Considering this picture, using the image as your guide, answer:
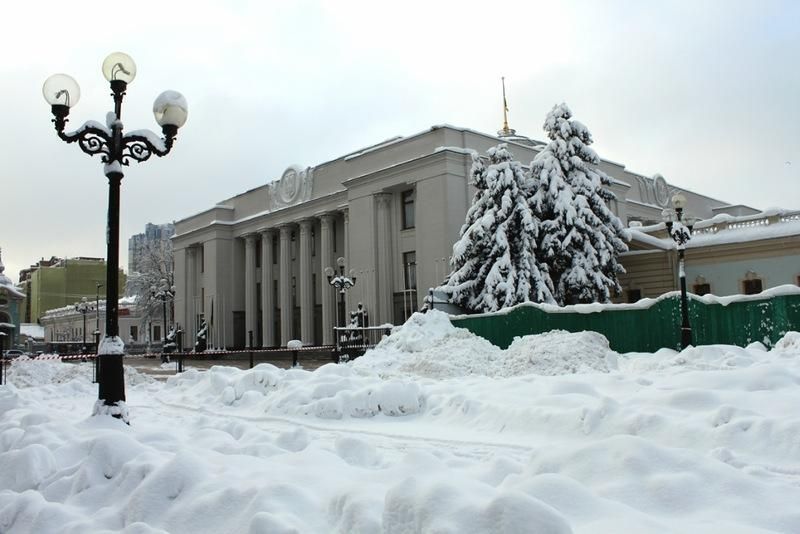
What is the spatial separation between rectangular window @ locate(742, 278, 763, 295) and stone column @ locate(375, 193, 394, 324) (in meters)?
19.3

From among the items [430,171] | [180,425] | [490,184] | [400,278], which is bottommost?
[180,425]

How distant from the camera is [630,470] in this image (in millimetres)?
4922

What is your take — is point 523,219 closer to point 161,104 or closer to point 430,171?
point 430,171

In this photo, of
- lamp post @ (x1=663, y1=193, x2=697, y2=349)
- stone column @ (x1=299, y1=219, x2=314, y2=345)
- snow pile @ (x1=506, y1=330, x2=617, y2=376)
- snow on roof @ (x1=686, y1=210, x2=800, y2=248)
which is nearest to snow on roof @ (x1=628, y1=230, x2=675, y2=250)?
snow on roof @ (x1=686, y1=210, x2=800, y2=248)

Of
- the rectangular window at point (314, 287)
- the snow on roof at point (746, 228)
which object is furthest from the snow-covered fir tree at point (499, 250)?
the rectangular window at point (314, 287)

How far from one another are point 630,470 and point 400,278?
37.1m

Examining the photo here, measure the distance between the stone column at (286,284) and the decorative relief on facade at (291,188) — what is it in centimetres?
209

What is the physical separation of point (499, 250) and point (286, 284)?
25.1 metres

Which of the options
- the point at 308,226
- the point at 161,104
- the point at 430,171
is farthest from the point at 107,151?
the point at 308,226

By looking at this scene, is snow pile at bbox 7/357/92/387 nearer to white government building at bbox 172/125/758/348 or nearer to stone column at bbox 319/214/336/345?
white government building at bbox 172/125/758/348

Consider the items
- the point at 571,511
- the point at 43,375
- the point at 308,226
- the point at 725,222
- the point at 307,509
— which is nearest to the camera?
the point at 571,511

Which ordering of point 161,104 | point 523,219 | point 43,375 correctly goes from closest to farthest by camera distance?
point 161,104 → point 43,375 → point 523,219

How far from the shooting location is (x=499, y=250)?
3030 centimetres

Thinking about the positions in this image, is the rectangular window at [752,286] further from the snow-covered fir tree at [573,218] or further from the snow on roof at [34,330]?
the snow on roof at [34,330]
